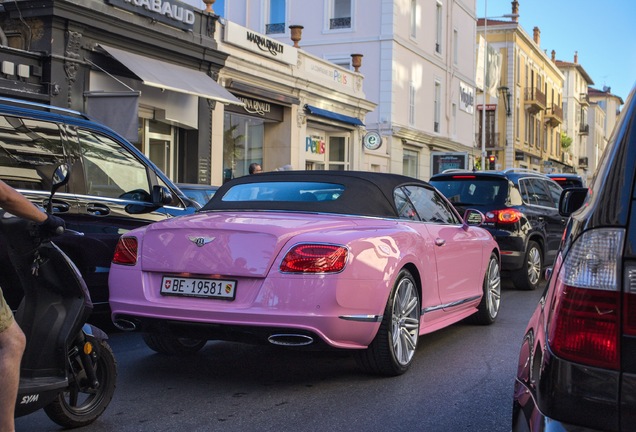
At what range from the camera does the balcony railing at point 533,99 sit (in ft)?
201

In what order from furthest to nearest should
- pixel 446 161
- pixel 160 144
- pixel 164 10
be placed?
1. pixel 446 161
2. pixel 160 144
3. pixel 164 10

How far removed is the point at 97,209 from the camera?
6.87 m

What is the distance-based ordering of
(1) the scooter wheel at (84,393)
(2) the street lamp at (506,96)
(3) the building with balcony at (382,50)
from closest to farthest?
(1) the scooter wheel at (84,393)
(3) the building with balcony at (382,50)
(2) the street lamp at (506,96)


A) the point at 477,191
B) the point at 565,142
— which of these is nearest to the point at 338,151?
the point at 477,191

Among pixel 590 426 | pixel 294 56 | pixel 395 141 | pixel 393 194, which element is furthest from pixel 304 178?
pixel 395 141

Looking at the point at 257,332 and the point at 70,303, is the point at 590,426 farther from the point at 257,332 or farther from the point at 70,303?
the point at 257,332

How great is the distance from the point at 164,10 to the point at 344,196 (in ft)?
44.4

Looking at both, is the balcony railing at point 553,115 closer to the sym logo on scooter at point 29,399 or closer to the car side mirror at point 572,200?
the car side mirror at point 572,200

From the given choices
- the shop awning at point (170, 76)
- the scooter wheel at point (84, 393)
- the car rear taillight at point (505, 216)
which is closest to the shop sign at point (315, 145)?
the shop awning at point (170, 76)

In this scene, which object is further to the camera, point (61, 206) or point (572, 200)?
point (61, 206)

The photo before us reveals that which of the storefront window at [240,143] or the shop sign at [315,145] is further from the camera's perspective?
the shop sign at [315,145]

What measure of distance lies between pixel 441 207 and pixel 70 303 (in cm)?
419

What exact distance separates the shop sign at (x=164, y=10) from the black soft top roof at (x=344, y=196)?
11.5 meters

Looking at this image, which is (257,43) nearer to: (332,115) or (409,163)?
(332,115)
